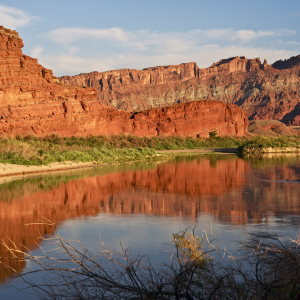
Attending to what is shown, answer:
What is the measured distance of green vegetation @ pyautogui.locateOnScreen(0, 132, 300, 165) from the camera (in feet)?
91.2

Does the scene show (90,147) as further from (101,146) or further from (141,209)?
(141,209)

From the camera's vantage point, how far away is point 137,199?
14.7m

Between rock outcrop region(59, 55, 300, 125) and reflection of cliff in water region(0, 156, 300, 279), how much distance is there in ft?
423

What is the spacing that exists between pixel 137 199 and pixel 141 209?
1.90 m

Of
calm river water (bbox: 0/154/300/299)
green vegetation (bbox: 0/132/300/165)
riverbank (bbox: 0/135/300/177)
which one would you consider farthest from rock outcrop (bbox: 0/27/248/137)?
calm river water (bbox: 0/154/300/299)

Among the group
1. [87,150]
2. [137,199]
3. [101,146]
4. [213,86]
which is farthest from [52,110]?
[213,86]

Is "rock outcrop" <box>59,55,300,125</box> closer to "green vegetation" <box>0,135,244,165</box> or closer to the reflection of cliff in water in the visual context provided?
"green vegetation" <box>0,135,244,165</box>

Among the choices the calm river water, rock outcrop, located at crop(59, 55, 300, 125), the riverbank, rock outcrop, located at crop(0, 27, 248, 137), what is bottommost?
the calm river water

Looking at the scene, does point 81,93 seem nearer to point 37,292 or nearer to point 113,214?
point 113,214

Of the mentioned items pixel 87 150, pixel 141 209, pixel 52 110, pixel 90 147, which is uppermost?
pixel 52 110

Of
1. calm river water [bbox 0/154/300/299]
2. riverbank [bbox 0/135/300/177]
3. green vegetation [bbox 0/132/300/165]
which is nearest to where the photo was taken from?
calm river water [bbox 0/154/300/299]

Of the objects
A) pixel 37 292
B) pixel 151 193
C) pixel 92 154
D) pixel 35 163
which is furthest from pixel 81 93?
pixel 37 292

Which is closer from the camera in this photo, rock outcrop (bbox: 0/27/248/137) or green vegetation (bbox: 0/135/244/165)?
green vegetation (bbox: 0/135/244/165)

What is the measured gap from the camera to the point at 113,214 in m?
12.0
